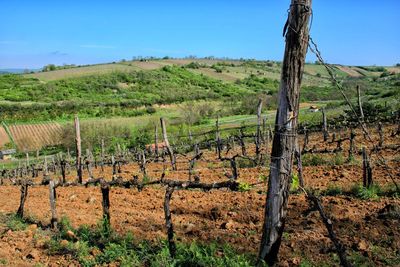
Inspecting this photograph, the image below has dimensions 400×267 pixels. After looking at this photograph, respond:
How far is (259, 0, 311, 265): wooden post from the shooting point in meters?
4.86

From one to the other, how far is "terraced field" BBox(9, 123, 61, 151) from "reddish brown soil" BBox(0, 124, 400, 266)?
1167 inches

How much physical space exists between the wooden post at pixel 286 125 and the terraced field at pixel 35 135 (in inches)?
1465

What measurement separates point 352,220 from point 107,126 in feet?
118

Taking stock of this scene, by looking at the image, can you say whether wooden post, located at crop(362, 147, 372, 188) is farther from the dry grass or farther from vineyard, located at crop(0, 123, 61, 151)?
the dry grass

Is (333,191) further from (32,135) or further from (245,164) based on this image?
(32,135)

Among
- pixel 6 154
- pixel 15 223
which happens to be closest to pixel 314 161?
pixel 15 223

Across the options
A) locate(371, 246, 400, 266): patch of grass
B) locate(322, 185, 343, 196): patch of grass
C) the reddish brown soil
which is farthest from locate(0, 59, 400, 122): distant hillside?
locate(371, 246, 400, 266): patch of grass

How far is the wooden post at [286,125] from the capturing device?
486 centimetres

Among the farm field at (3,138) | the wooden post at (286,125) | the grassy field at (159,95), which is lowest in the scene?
the farm field at (3,138)

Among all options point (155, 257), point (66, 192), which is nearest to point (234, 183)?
point (155, 257)

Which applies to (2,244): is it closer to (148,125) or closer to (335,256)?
(335,256)

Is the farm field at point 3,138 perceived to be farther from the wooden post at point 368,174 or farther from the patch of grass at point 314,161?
the wooden post at point 368,174

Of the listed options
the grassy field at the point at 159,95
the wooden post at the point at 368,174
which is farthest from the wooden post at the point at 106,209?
the grassy field at the point at 159,95

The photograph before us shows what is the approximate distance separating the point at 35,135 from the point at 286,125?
41.7 meters
